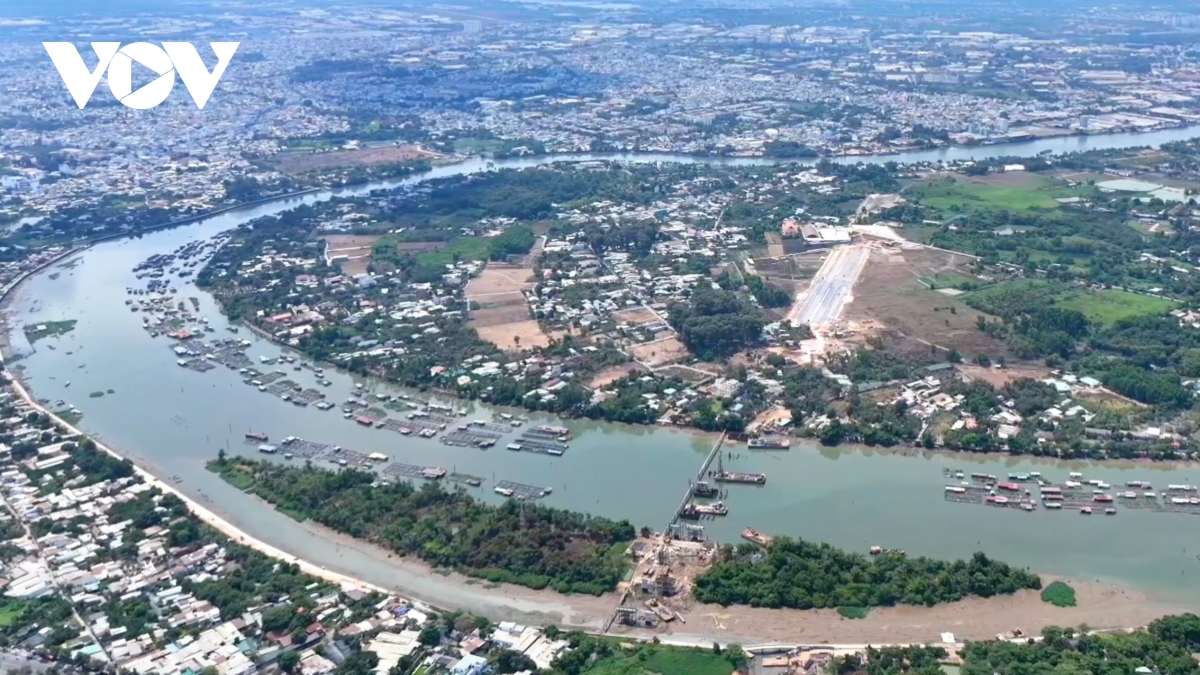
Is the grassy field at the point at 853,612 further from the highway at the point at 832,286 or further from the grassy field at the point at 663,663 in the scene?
the highway at the point at 832,286

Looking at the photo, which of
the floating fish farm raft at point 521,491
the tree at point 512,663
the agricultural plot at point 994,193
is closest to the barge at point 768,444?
the floating fish farm raft at point 521,491

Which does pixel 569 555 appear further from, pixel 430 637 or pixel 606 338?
pixel 606 338

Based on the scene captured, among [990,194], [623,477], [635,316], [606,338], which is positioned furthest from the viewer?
[990,194]

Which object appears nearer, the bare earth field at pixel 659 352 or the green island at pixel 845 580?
the green island at pixel 845 580

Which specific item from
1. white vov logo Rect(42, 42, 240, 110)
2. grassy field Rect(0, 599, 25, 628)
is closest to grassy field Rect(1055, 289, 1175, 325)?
white vov logo Rect(42, 42, 240, 110)

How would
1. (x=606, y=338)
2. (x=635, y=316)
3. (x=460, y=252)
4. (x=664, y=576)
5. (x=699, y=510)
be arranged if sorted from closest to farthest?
(x=664, y=576) → (x=699, y=510) → (x=606, y=338) → (x=635, y=316) → (x=460, y=252)

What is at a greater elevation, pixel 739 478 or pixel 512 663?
pixel 512 663

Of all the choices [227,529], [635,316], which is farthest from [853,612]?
[635,316]
